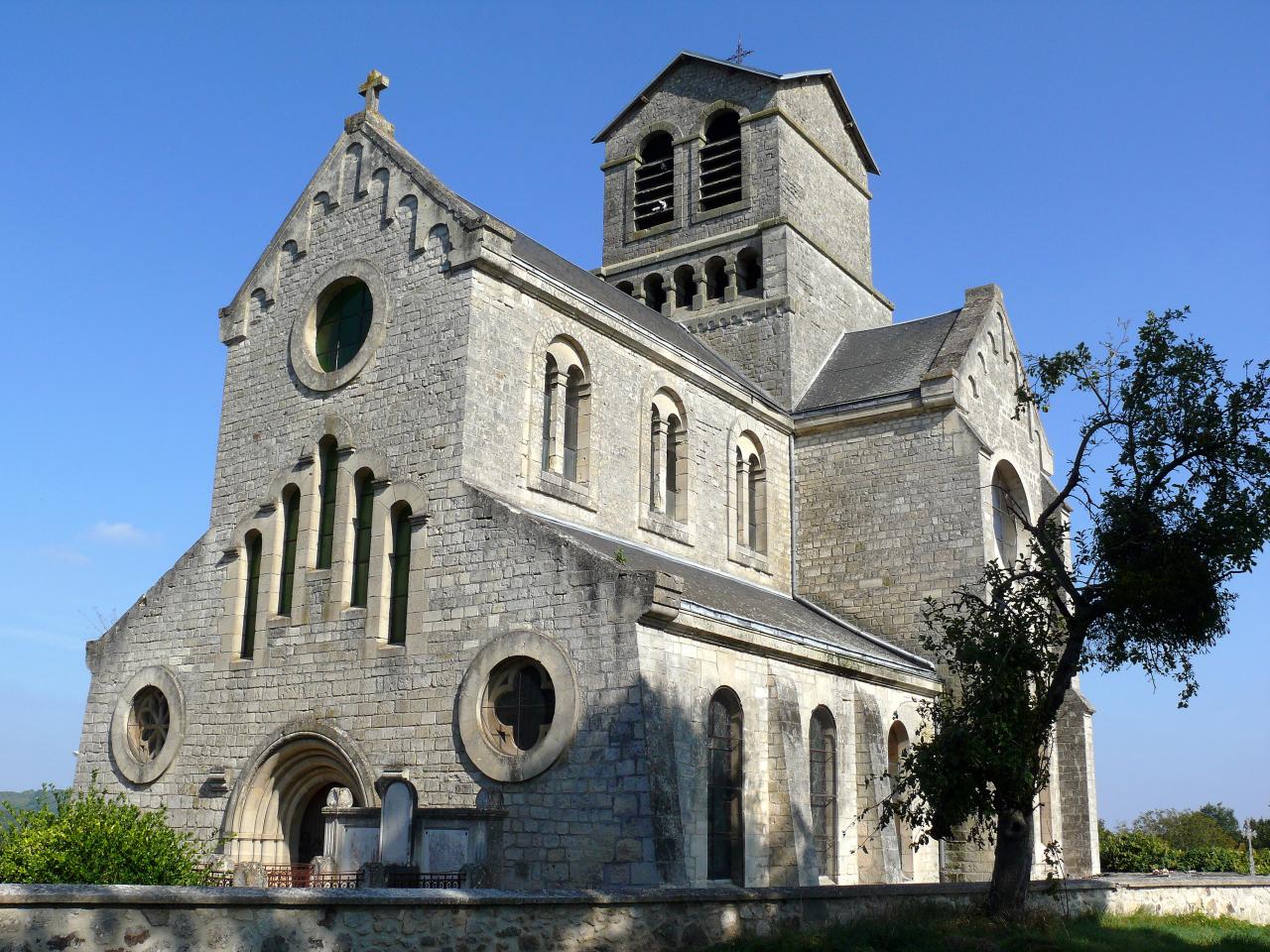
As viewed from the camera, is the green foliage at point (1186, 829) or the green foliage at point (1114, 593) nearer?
the green foliage at point (1114, 593)

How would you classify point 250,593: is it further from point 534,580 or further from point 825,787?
point 825,787

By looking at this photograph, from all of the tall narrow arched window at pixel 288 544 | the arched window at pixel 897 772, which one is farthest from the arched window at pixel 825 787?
the tall narrow arched window at pixel 288 544

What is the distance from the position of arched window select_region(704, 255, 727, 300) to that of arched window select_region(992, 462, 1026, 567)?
8.44m

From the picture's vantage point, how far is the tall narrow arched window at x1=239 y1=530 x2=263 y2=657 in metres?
20.0

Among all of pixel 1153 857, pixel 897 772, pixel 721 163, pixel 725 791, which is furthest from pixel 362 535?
pixel 1153 857

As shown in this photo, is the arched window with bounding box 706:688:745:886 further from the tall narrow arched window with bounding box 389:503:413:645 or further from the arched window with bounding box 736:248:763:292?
the arched window with bounding box 736:248:763:292

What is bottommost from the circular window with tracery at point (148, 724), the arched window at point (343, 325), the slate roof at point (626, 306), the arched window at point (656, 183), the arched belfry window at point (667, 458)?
the circular window with tracery at point (148, 724)

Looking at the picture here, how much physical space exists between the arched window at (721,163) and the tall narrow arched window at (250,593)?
16.3m

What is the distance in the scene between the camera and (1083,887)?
56.5 feet

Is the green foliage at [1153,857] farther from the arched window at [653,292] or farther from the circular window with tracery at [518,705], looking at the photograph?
the circular window with tracery at [518,705]

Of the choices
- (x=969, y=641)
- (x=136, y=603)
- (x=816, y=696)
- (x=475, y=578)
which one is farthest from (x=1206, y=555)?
(x=136, y=603)

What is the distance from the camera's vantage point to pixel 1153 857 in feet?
104

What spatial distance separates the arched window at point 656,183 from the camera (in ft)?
108

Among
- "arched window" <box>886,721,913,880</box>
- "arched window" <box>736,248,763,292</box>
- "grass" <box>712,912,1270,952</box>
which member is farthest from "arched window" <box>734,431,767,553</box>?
"grass" <box>712,912,1270,952</box>
